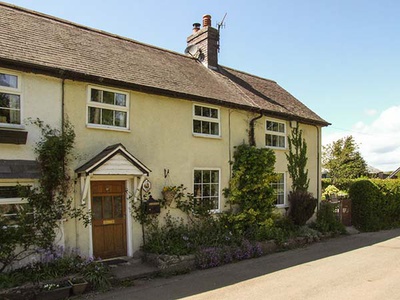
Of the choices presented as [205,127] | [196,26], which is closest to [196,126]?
[205,127]

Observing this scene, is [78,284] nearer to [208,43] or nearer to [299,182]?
[299,182]

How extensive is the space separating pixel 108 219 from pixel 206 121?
475cm

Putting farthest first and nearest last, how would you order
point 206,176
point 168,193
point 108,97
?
point 206,176 → point 168,193 → point 108,97

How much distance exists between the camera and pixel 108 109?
9273 millimetres

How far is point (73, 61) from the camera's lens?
908 cm

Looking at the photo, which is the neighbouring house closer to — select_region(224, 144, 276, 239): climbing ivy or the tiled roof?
the tiled roof

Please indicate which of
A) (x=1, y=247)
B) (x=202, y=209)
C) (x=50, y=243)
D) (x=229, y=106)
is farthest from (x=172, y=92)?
(x=1, y=247)

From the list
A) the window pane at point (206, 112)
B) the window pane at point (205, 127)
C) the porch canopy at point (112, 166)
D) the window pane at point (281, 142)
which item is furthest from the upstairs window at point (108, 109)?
the window pane at point (281, 142)

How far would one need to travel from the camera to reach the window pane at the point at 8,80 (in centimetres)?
767

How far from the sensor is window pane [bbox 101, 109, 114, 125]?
362 inches

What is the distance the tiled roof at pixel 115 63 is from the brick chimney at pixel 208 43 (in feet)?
1.40

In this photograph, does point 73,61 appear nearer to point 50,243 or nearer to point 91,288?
point 50,243

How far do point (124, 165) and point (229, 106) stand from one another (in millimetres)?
4997

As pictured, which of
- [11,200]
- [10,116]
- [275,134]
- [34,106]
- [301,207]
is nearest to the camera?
[11,200]
